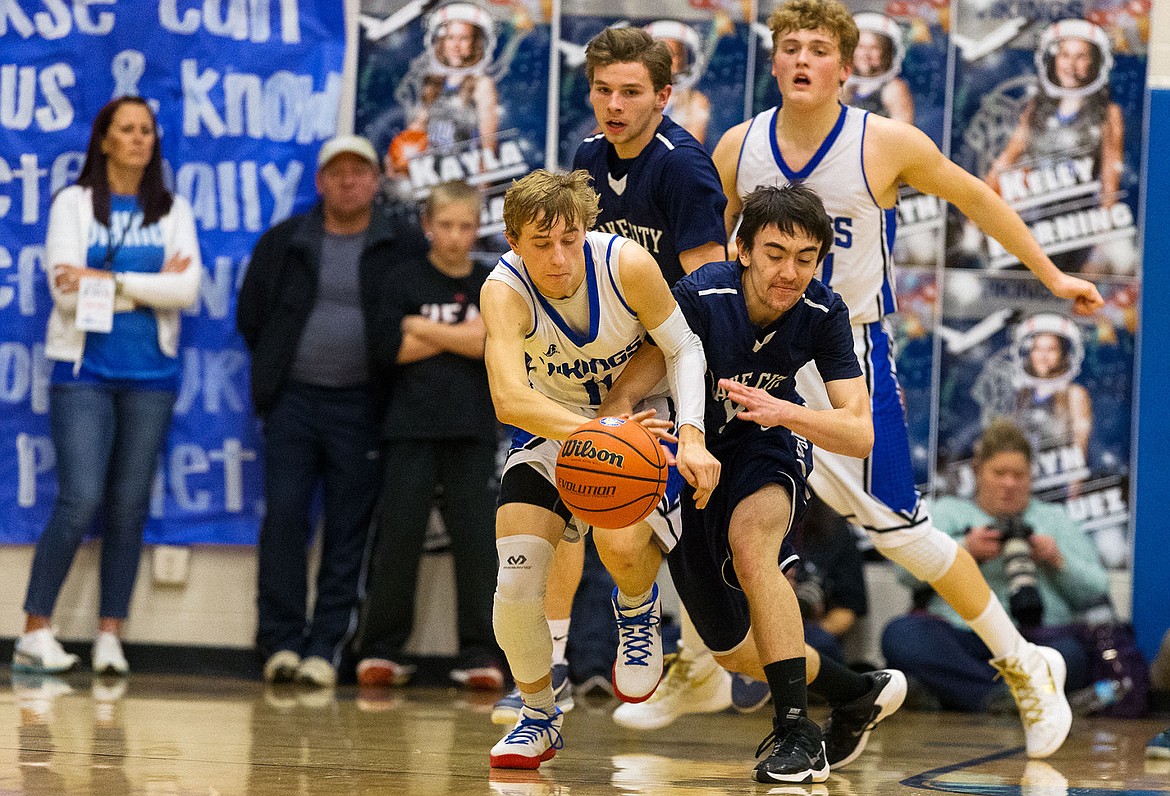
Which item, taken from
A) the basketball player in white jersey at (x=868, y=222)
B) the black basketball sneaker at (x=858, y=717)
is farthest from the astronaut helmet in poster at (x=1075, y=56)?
the black basketball sneaker at (x=858, y=717)

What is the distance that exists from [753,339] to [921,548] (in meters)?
1.04

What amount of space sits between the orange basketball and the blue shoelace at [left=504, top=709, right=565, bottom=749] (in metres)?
0.59

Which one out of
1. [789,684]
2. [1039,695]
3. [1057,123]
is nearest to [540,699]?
[789,684]

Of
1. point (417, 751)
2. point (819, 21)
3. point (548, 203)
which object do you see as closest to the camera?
point (548, 203)

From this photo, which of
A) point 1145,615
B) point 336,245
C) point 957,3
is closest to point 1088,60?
point 957,3

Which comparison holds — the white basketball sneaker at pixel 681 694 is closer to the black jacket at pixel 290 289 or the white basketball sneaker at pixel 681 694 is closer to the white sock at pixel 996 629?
the white sock at pixel 996 629

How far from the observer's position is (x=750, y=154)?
446cm

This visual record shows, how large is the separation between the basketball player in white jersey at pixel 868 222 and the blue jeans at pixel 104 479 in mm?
3277

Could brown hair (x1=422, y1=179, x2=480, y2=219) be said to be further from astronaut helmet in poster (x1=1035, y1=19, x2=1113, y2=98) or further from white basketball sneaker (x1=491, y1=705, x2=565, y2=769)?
white basketball sneaker (x1=491, y1=705, x2=565, y2=769)

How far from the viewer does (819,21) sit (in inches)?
170

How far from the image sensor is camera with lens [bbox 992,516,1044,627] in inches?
244

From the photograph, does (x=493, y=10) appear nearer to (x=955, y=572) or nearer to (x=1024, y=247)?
(x=1024, y=247)

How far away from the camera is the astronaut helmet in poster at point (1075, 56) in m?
6.82

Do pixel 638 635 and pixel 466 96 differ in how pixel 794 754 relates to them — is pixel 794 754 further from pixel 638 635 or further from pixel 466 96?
pixel 466 96
